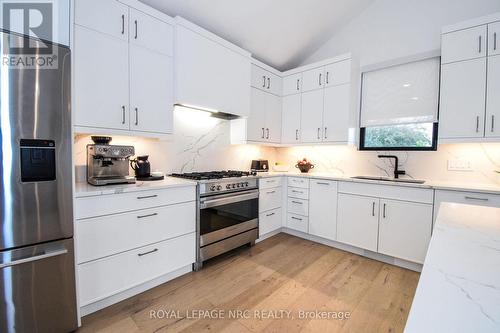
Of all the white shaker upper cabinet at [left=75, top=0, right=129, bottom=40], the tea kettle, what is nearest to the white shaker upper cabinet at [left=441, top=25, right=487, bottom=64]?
the white shaker upper cabinet at [left=75, top=0, right=129, bottom=40]

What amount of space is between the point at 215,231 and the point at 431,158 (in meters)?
2.59

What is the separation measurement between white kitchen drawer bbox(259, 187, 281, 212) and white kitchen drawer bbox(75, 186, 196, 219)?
1045 mm

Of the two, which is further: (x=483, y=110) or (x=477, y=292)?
(x=483, y=110)

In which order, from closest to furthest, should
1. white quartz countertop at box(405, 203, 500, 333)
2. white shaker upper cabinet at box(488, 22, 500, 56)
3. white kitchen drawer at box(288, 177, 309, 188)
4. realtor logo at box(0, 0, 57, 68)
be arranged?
white quartz countertop at box(405, 203, 500, 333) → realtor logo at box(0, 0, 57, 68) → white shaker upper cabinet at box(488, 22, 500, 56) → white kitchen drawer at box(288, 177, 309, 188)

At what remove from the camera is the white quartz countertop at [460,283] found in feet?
1.33

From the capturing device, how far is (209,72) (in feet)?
8.09

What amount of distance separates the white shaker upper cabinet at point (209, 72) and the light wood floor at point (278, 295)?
1.74 meters

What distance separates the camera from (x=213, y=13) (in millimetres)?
2482

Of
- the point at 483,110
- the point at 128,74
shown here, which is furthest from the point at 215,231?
the point at 483,110

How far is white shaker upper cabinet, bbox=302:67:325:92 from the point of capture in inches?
123

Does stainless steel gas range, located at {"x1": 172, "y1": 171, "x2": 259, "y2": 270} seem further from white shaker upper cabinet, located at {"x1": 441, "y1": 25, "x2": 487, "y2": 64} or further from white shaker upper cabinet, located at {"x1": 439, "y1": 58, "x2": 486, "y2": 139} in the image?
white shaker upper cabinet, located at {"x1": 441, "y1": 25, "x2": 487, "y2": 64}

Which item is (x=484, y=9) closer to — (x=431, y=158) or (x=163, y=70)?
(x=431, y=158)

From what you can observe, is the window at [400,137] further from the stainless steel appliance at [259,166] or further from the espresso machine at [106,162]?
the espresso machine at [106,162]

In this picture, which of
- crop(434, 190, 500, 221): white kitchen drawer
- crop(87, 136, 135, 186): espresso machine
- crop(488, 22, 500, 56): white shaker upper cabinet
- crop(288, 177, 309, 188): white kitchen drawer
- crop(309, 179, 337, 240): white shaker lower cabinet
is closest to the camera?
crop(87, 136, 135, 186): espresso machine
